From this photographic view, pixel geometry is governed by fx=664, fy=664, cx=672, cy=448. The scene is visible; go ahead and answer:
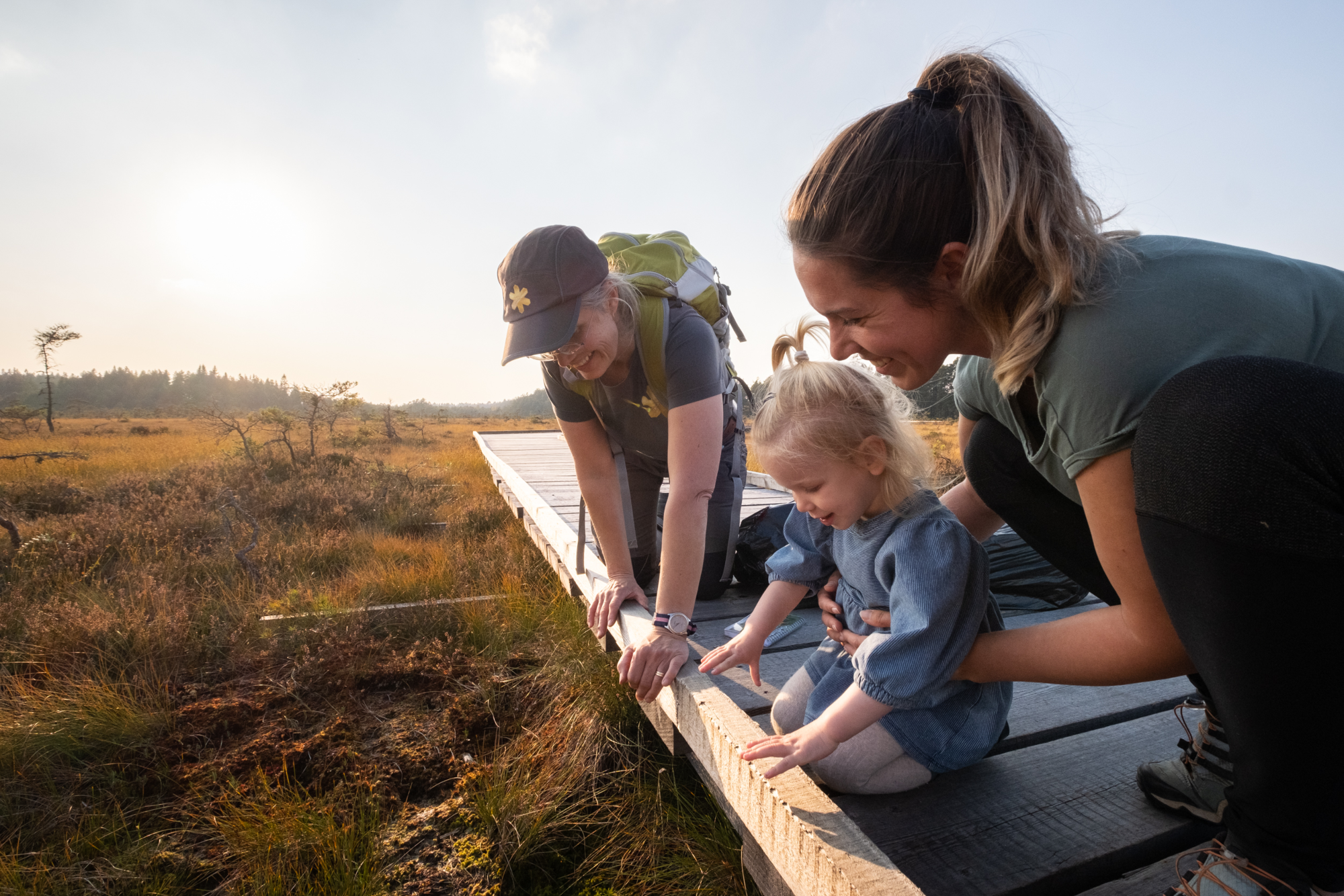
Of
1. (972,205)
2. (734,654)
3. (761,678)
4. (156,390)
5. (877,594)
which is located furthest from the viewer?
(156,390)

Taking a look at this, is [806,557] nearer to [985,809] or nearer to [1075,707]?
[985,809]

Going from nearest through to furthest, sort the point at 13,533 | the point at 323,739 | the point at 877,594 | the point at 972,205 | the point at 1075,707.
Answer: the point at 972,205 < the point at 877,594 < the point at 1075,707 < the point at 323,739 < the point at 13,533

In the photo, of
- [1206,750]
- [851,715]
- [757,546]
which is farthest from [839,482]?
[757,546]

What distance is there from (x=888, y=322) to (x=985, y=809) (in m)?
1.12

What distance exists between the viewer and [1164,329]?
3.52ft

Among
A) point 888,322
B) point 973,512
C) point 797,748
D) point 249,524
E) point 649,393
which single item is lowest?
point 249,524

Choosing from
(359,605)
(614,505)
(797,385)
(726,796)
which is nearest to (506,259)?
(614,505)

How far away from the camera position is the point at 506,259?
2371 mm

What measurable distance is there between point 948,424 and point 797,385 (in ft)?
127

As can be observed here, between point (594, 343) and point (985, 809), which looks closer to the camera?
point (985, 809)

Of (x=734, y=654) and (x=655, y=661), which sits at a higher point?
(x=734, y=654)

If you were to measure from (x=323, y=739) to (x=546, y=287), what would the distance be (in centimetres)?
209

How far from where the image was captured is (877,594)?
1.59m

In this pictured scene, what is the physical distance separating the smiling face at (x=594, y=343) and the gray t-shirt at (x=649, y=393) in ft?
0.62
